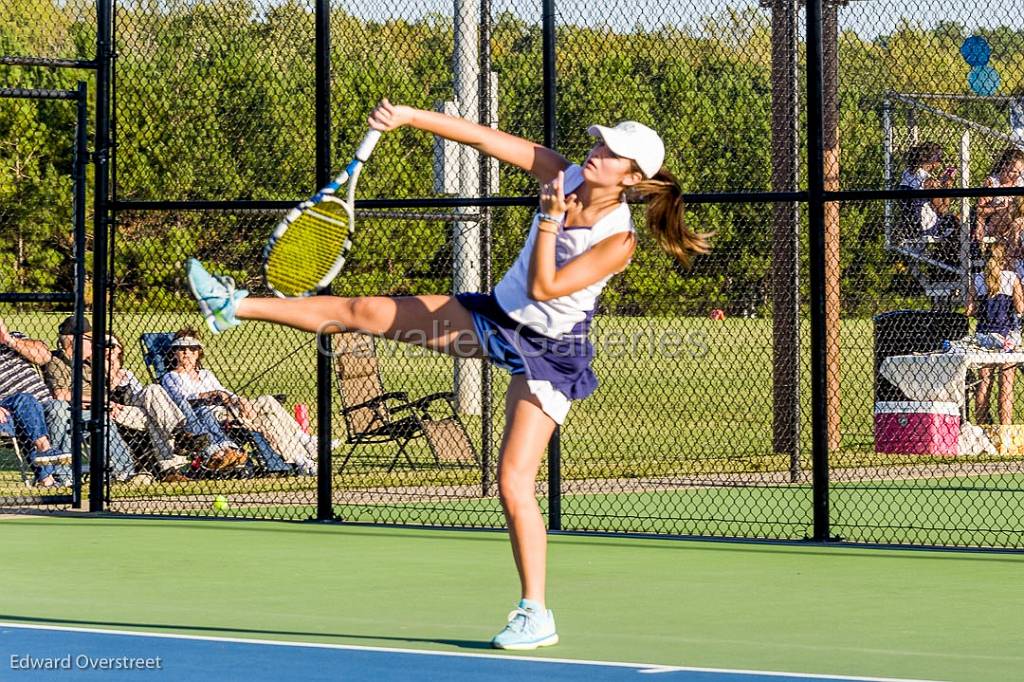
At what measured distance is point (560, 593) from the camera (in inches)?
315

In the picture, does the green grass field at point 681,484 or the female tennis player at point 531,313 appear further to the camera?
the green grass field at point 681,484

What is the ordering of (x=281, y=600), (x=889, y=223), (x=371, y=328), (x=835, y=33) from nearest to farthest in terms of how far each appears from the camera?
1. (x=371, y=328)
2. (x=281, y=600)
3. (x=835, y=33)
4. (x=889, y=223)

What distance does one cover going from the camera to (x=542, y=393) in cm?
662

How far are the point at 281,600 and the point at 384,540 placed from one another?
2123mm

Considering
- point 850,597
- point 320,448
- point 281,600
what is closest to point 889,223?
point 320,448

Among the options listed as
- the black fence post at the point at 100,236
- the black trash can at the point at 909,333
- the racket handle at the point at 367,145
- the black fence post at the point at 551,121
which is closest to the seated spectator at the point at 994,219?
the black trash can at the point at 909,333

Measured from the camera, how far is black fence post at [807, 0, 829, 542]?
31.0 feet

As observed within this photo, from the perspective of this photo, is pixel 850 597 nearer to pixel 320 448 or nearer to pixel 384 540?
pixel 384 540

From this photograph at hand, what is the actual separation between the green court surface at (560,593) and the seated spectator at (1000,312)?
4.85 metres

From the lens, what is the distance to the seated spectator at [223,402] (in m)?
12.5

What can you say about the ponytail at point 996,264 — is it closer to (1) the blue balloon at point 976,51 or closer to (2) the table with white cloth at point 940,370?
(2) the table with white cloth at point 940,370

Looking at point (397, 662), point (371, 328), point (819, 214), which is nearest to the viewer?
point (397, 662)

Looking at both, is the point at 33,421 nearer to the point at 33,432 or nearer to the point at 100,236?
the point at 33,432

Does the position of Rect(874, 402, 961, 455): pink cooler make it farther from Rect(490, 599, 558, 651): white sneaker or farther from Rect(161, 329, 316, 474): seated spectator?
Rect(490, 599, 558, 651): white sneaker
